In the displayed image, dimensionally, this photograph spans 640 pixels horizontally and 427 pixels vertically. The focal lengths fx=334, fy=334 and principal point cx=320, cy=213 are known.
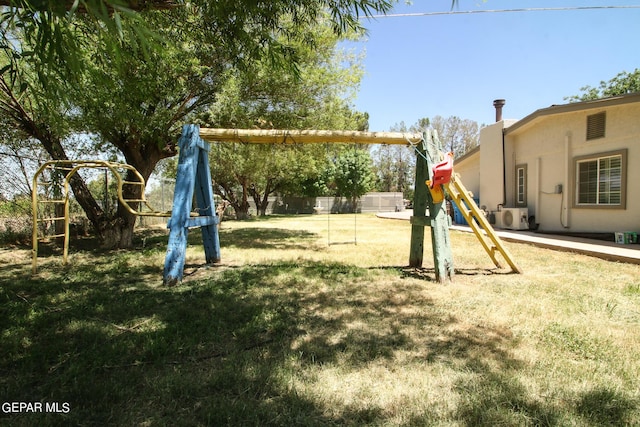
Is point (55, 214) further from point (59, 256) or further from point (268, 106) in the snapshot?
point (268, 106)

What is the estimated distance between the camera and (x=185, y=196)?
4.96 meters

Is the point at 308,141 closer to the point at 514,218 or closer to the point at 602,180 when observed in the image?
the point at 602,180

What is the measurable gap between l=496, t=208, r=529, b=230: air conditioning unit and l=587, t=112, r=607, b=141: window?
2.93 metres

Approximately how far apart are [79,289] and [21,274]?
1910mm

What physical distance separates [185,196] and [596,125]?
10.4 meters

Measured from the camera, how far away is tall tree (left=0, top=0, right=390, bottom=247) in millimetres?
3199

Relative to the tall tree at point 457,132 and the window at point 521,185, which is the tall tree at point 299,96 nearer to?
the window at point 521,185

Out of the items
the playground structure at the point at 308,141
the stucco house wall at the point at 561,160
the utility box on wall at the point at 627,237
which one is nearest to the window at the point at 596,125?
the stucco house wall at the point at 561,160

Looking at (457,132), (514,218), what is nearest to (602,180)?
(514,218)

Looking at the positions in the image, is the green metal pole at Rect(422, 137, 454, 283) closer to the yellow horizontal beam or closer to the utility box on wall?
the yellow horizontal beam

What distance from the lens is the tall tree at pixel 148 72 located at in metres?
3.20

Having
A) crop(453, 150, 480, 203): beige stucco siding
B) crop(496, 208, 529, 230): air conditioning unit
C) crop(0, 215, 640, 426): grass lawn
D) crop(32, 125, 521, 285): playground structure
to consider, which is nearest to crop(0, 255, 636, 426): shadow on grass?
crop(0, 215, 640, 426): grass lawn

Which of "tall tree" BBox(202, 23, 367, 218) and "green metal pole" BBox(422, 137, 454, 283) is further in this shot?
"tall tree" BBox(202, 23, 367, 218)

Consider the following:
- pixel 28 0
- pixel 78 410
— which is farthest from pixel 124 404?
pixel 28 0
